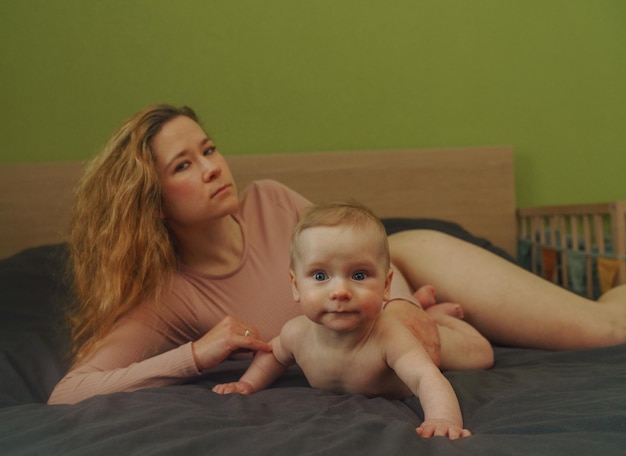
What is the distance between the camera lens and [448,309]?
1365mm

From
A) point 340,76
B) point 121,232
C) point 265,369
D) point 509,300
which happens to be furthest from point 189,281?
point 340,76

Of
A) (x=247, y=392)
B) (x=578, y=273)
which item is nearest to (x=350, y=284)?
(x=247, y=392)

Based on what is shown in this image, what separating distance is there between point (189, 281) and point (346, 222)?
533 mm

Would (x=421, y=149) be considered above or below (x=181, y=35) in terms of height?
below

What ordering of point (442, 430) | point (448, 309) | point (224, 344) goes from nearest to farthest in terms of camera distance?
point (442, 430), point (224, 344), point (448, 309)

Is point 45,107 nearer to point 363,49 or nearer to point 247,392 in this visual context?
point 363,49

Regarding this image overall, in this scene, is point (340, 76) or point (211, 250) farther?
point (340, 76)

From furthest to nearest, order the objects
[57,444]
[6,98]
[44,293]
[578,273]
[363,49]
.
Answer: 1. [363,49]
2. [6,98]
3. [578,273]
4. [44,293]
5. [57,444]

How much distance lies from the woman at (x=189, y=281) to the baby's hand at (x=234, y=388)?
5 centimetres

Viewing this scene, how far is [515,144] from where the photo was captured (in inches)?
98.2

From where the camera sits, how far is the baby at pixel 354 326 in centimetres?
89

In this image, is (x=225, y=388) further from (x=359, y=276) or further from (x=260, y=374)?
(x=359, y=276)

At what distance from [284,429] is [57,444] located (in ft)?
0.91

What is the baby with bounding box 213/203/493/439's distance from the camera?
2.92 ft
